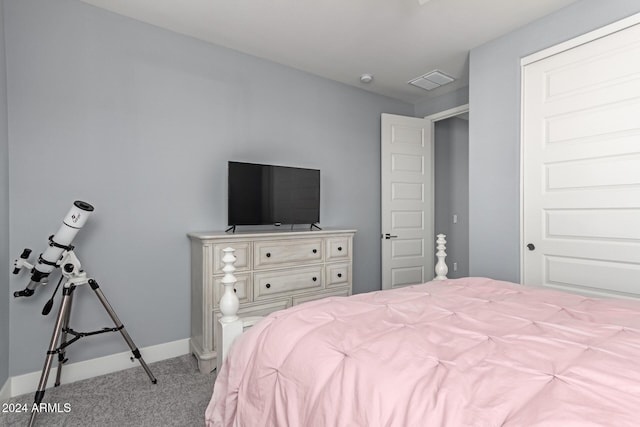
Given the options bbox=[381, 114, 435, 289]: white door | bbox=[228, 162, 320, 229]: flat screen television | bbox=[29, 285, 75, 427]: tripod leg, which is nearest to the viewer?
bbox=[29, 285, 75, 427]: tripod leg

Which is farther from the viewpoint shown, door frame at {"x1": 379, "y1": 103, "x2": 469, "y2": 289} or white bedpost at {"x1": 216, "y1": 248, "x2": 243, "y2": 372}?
door frame at {"x1": 379, "y1": 103, "x2": 469, "y2": 289}

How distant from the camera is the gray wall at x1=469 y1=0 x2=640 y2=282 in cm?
276

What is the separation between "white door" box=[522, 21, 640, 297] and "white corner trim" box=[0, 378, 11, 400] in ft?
12.4

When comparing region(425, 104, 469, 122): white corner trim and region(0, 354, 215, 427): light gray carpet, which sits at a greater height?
region(425, 104, 469, 122): white corner trim

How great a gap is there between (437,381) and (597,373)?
0.41m

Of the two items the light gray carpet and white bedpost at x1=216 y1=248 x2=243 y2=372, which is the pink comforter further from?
the light gray carpet

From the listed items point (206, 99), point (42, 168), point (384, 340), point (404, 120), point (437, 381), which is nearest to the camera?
point (437, 381)

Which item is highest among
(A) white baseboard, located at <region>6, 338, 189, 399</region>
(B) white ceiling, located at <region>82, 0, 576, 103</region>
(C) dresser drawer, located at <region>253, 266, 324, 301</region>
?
(B) white ceiling, located at <region>82, 0, 576, 103</region>

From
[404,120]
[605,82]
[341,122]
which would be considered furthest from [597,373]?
[404,120]

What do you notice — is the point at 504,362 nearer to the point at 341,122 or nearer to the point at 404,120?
the point at 341,122

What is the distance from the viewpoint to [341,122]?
385 cm

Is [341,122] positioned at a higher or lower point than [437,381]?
higher

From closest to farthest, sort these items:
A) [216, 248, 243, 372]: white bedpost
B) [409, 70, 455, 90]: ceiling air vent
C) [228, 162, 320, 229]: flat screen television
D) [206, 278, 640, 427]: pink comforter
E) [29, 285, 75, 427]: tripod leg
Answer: [206, 278, 640, 427]: pink comforter
[216, 248, 243, 372]: white bedpost
[29, 285, 75, 427]: tripod leg
[228, 162, 320, 229]: flat screen television
[409, 70, 455, 90]: ceiling air vent

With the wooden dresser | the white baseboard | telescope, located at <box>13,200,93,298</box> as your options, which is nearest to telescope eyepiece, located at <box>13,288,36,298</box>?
telescope, located at <box>13,200,93,298</box>
